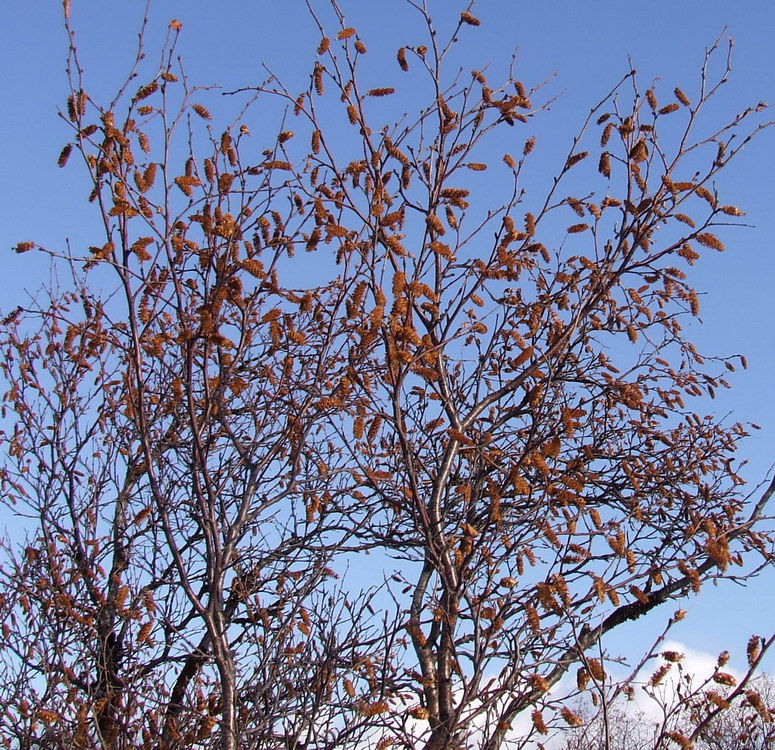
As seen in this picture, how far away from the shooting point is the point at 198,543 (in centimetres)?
702

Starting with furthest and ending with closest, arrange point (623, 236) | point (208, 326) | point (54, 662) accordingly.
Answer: point (54, 662) → point (623, 236) → point (208, 326)

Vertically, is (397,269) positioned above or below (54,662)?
above

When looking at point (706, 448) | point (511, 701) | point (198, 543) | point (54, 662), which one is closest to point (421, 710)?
point (511, 701)

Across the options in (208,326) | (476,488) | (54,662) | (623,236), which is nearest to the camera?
(208,326)

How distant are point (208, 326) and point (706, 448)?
4.81 metres

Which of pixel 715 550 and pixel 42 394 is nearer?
pixel 715 550

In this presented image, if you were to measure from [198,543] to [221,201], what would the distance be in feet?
12.5

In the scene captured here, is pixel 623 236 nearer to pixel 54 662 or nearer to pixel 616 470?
pixel 616 470

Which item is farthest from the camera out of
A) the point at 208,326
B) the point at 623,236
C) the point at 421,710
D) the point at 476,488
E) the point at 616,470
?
the point at 616,470

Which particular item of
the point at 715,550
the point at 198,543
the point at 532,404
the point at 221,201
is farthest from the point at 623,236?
the point at 198,543

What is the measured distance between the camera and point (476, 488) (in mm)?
4996

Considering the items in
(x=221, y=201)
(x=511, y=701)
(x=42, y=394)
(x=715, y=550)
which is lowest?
(x=511, y=701)

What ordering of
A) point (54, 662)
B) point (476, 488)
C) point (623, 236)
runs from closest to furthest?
point (623, 236), point (476, 488), point (54, 662)

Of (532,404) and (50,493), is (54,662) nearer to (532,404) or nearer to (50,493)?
(50,493)
